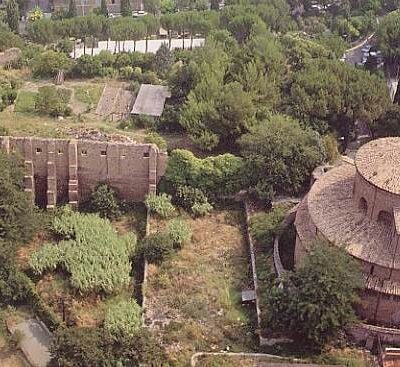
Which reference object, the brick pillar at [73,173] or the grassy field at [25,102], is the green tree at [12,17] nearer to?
the grassy field at [25,102]

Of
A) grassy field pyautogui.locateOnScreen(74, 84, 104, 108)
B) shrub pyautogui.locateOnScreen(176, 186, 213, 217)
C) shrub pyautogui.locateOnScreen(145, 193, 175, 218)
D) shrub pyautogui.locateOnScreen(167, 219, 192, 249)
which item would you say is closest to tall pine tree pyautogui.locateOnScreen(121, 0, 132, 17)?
grassy field pyautogui.locateOnScreen(74, 84, 104, 108)

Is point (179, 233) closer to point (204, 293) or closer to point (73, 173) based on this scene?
point (204, 293)

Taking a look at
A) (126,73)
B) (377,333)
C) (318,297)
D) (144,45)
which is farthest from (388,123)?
(144,45)

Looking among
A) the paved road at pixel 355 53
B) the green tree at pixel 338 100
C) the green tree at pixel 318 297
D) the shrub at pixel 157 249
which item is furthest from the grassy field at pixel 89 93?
the paved road at pixel 355 53

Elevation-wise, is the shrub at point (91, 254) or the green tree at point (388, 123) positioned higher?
the green tree at point (388, 123)

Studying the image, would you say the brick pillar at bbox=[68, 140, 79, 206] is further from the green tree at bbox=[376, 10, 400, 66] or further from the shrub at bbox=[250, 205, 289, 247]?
the green tree at bbox=[376, 10, 400, 66]

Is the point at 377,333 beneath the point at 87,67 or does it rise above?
beneath
